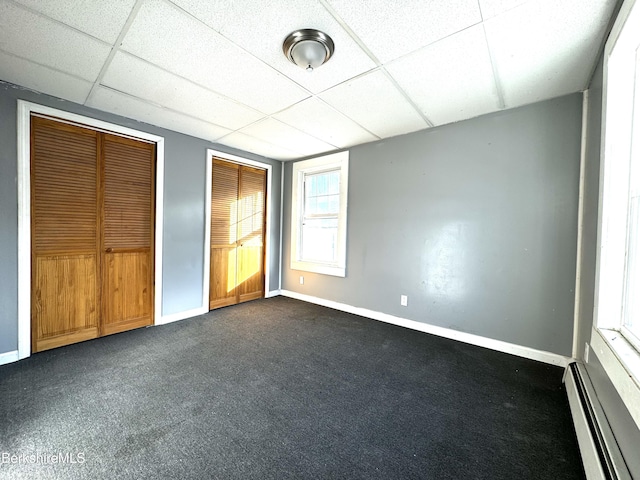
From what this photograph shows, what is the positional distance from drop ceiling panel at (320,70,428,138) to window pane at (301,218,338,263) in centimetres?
148

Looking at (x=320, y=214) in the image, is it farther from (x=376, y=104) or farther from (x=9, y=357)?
(x=9, y=357)

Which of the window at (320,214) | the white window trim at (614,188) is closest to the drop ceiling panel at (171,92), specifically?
the window at (320,214)

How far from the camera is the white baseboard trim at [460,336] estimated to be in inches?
88.4

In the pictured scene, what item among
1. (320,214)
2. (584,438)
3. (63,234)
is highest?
(320,214)

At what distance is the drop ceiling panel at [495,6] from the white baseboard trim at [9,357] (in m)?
4.15

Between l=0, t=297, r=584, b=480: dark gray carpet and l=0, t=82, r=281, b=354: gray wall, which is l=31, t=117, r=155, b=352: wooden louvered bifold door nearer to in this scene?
l=0, t=82, r=281, b=354: gray wall

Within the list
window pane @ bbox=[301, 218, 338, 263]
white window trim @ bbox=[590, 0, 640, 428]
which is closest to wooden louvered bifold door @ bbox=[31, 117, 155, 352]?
window pane @ bbox=[301, 218, 338, 263]

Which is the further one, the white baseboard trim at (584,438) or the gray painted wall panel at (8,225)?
the gray painted wall panel at (8,225)

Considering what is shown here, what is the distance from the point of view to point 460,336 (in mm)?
2701

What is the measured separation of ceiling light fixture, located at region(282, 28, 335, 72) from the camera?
1.50 m

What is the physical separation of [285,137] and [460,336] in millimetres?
3074

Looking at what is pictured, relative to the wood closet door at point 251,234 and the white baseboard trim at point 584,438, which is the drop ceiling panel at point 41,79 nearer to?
the wood closet door at point 251,234

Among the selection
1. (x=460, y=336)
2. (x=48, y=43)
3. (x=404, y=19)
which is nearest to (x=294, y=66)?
(x=404, y=19)

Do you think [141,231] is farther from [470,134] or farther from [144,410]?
[470,134]
